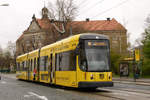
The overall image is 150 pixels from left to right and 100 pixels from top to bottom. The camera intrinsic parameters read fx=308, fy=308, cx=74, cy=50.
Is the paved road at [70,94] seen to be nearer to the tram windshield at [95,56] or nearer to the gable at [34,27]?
the tram windshield at [95,56]

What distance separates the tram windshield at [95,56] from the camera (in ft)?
51.8

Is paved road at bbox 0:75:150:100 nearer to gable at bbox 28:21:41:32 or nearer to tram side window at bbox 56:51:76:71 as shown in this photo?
tram side window at bbox 56:51:76:71

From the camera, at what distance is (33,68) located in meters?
27.5

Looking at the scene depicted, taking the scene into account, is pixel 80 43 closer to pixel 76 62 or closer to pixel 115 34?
pixel 76 62

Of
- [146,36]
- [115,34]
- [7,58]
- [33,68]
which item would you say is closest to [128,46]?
[146,36]

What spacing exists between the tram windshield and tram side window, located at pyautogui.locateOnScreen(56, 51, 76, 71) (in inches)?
31.7

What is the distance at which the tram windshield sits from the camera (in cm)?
1577

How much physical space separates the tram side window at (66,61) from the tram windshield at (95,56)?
2.64 ft

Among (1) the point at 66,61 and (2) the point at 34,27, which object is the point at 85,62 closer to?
(1) the point at 66,61

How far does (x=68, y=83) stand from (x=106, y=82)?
233cm

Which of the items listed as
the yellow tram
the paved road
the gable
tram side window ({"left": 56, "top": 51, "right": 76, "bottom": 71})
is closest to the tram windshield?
the yellow tram

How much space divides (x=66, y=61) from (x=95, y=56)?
2.30 metres

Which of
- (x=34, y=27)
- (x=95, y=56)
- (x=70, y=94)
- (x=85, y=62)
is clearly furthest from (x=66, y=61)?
(x=34, y=27)

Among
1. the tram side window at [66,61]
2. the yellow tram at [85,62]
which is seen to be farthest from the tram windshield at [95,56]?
the tram side window at [66,61]
